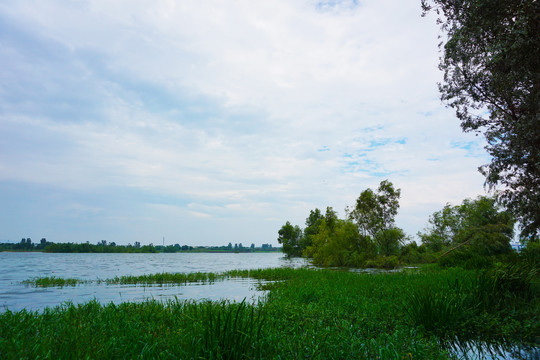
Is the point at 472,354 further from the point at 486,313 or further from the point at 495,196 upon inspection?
the point at 495,196

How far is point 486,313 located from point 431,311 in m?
2.02

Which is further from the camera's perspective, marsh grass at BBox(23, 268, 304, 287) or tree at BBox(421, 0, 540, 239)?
marsh grass at BBox(23, 268, 304, 287)

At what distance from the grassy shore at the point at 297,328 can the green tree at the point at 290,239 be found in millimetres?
101337

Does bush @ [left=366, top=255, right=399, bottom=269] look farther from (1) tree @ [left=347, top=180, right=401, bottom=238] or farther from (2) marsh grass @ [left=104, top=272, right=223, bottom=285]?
(2) marsh grass @ [left=104, top=272, right=223, bottom=285]

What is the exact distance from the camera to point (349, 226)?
43188mm

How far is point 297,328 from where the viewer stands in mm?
7969

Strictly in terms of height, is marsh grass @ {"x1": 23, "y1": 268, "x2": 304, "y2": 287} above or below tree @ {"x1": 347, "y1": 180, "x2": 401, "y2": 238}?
below

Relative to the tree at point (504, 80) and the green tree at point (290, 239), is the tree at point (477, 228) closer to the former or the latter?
the tree at point (504, 80)

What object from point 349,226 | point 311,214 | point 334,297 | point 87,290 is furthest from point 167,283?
point 311,214

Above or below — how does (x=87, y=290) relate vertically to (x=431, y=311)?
below

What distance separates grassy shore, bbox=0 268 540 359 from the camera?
17.7 feet

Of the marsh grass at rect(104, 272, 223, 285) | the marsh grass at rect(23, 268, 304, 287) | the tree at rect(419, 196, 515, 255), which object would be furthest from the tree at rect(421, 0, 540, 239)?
the marsh grass at rect(104, 272, 223, 285)

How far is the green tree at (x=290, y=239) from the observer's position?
113m

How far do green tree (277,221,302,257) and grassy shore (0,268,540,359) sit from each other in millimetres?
101337
